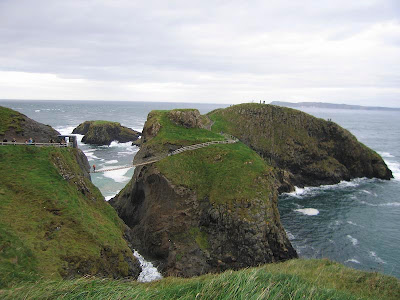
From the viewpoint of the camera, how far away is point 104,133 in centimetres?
10638

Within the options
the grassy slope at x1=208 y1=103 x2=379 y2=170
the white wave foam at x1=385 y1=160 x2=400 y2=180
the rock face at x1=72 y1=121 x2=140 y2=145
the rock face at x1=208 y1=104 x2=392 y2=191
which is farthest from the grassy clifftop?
the rock face at x1=72 y1=121 x2=140 y2=145

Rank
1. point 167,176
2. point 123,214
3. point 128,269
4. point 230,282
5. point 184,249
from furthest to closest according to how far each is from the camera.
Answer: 1. point 123,214
2. point 167,176
3. point 184,249
4. point 128,269
5. point 230,282

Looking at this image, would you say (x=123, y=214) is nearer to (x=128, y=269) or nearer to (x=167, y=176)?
(x=167, y=176)

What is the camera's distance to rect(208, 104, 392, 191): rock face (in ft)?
220

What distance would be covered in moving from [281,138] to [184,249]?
153 feet

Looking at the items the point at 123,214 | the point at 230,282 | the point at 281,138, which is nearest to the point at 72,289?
the point at 230,282

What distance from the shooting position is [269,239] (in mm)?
32656

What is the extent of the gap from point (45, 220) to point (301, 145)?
5975 centimetres

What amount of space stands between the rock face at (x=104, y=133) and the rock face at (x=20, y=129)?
2731 inches

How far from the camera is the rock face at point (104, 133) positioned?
10500cm

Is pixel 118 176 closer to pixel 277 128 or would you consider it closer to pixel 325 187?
pixel 277 128

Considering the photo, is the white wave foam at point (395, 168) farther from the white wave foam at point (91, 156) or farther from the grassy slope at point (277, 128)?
the white wave foam at point (91, 156)

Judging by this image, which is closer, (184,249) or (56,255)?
(56,255)

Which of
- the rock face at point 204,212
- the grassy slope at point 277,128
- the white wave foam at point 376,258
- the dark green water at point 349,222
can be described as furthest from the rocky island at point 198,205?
the grassy slope at point 277,128
